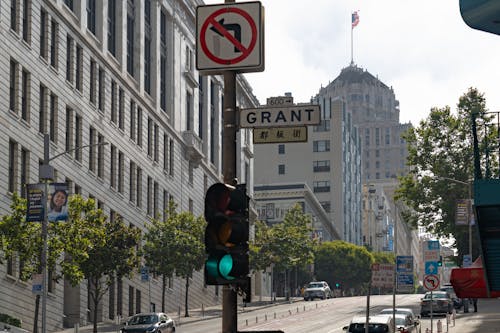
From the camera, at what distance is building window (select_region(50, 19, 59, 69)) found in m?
68.4

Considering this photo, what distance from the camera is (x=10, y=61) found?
201ft

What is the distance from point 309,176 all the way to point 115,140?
112 meters

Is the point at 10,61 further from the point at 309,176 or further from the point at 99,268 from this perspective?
the point at 309,176

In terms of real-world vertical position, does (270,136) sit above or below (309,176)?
below

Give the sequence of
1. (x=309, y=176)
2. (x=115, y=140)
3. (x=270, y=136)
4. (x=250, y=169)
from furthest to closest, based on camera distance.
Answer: (x=309, y=176) → (x=250, y=169) → (x=115, y=140) → (x=270, y=136)

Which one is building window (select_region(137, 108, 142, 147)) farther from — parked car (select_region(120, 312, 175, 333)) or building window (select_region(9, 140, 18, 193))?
parked car (select_region(120, 312, 175, 333))

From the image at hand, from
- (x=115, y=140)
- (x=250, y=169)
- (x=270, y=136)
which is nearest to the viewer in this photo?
(x=270, y=136)

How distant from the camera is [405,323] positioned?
44281 millimetres

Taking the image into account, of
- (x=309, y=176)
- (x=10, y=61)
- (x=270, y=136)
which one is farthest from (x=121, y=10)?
(x=309, y=176)

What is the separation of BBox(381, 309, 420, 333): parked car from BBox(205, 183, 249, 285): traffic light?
31.9 meters

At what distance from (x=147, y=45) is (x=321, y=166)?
99696 millimetres

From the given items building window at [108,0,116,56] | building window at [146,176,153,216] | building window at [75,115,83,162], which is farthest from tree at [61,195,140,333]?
building window at [146,176,153,216]

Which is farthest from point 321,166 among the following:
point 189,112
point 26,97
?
point 26,97

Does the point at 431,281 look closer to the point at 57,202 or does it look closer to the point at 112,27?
the point at 57,202
